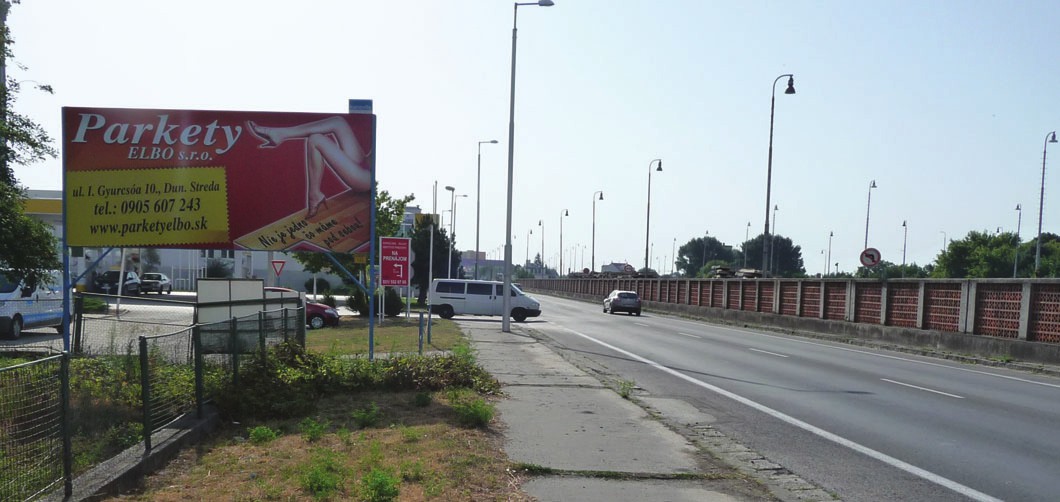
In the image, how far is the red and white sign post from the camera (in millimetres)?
17828

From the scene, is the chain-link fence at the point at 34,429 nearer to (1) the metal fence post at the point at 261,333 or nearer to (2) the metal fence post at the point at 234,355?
(2) the metal fence post at the point at 234,355

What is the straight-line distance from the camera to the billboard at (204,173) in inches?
496

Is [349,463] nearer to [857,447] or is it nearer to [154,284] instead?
[857,447]

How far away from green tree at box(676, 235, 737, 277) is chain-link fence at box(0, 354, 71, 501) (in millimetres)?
178753

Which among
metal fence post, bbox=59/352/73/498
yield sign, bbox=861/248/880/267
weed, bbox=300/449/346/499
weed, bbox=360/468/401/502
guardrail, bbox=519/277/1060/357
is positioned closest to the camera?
metal fence post, bbox=59/352/73/498

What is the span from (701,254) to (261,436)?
7286 inches

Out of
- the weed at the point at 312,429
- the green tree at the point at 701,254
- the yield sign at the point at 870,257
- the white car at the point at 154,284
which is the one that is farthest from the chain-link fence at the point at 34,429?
the green tree at the point at 701,254

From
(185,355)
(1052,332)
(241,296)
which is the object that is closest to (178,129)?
(185,355)

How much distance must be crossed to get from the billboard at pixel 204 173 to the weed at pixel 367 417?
15.0 ft

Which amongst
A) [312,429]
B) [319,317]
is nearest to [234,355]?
[312,429]

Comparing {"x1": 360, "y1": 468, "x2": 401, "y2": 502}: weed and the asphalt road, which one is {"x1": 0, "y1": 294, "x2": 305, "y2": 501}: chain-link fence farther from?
the asphalt road

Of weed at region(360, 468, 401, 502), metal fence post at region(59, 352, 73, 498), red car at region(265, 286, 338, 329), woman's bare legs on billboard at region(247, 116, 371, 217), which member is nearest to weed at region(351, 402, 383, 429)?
weed at region(360, 468, 401, 502)

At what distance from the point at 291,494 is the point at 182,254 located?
242 ft

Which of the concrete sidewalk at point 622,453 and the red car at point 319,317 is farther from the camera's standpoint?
the red car at point 319,317
